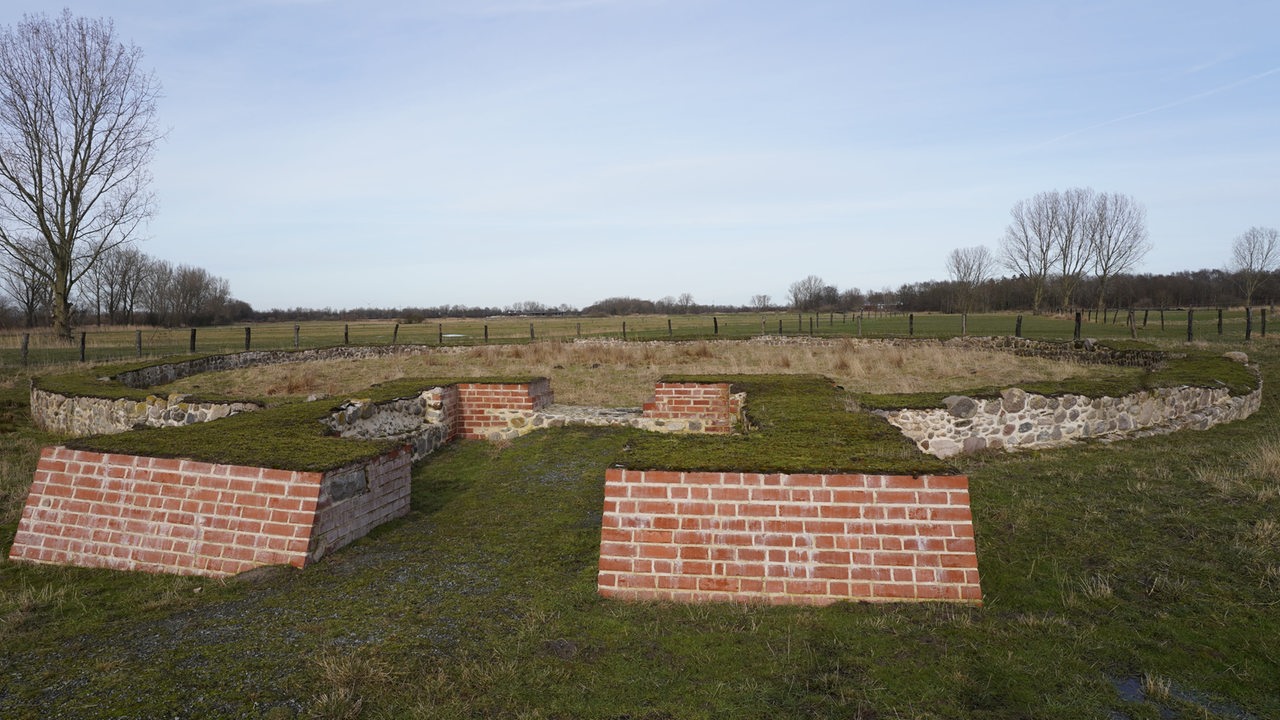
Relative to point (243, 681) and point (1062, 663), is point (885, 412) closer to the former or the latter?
point (1062, 663)

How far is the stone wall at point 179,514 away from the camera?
4289 mm

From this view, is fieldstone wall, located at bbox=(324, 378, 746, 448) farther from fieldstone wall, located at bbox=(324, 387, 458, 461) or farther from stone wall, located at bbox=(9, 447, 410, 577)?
stone wall, located at bbox=(9, 447, 410, 577)

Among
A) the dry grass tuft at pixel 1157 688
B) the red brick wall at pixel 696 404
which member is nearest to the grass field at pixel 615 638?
the dry grass tuft at pixel 1157 688

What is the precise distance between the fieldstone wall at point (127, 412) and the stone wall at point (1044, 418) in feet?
31.5

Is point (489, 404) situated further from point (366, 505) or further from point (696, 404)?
point (366, 505)

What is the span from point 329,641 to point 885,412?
7121 millimetres

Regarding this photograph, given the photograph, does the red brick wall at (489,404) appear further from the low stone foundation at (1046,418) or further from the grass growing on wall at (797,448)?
the low stone foundation at (1046,418)

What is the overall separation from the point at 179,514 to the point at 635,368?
15.1 metres

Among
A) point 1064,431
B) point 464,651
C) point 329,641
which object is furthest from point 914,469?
point 1064,431

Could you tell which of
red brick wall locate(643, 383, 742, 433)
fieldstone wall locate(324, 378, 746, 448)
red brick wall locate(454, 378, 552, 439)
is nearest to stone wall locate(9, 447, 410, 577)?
fieldstone wall locate(324, 378, 746, 448)

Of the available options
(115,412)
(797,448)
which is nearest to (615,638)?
(797,448)

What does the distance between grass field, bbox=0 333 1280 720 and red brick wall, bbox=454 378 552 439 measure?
12.4 feet

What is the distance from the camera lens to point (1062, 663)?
307 centimetres

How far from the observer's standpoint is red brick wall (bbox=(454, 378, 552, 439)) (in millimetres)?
9039
